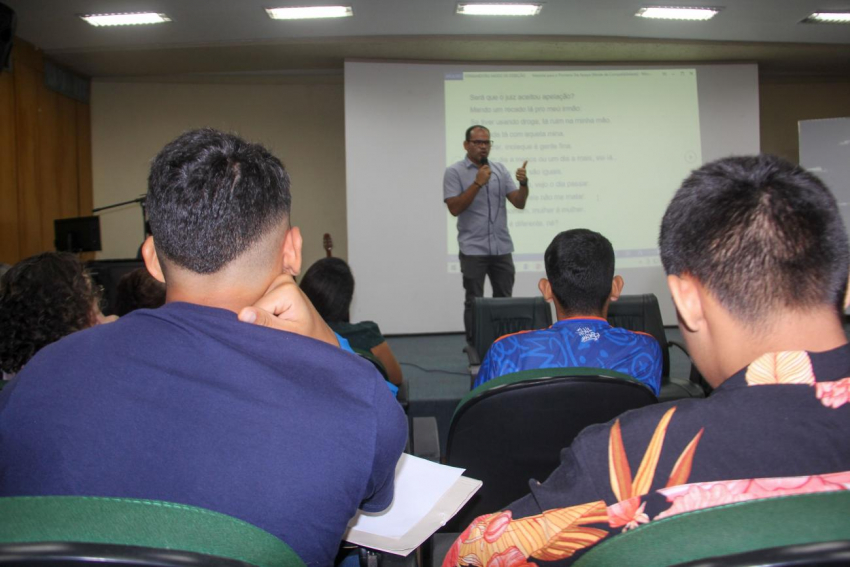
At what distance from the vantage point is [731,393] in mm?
595

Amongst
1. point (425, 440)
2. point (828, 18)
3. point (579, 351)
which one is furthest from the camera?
point (828, 18)

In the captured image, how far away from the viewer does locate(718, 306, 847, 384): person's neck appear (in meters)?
0.63

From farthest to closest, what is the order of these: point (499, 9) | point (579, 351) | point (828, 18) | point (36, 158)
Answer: point (36, 158)
point (828, 18)
point (499, 9)
point (579, 351)

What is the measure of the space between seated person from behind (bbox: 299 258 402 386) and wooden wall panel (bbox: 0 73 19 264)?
4.64m

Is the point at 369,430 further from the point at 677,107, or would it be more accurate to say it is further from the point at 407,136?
the point at 677,107

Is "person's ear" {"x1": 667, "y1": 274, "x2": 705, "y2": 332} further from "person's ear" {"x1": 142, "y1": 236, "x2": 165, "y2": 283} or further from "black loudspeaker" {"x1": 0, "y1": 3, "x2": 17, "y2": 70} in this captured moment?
"black loudspeaker" {"x1": 0, "y1": 3, "x2": 17, "y2": 70}

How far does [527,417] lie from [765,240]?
2.37ft

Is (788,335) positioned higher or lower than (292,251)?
lower

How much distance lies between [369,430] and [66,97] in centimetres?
729

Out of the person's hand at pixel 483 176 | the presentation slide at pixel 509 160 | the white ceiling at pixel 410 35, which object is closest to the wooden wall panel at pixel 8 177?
the white ceiling at pixel 410 35

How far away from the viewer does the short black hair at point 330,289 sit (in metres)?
2.41

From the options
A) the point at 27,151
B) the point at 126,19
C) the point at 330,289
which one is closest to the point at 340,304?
the point at 330,289

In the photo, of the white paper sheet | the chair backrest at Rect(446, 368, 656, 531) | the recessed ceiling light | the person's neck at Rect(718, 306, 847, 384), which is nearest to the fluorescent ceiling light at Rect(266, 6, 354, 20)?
the recessed ceiling light

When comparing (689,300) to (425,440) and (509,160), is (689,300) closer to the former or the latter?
(425,440)
